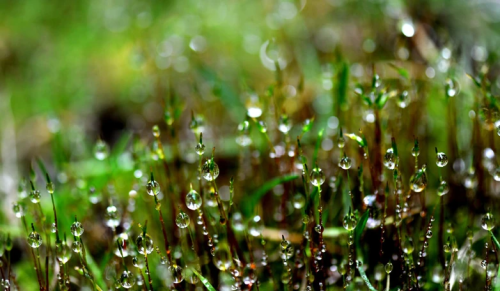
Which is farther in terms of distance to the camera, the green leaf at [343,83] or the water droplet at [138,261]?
the green leaf at [343,83]

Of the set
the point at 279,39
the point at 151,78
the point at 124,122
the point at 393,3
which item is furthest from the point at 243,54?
the point at 393,3

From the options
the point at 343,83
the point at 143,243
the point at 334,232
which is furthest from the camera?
the point at 343,83

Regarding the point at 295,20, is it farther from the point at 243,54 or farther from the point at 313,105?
the point at 313,105

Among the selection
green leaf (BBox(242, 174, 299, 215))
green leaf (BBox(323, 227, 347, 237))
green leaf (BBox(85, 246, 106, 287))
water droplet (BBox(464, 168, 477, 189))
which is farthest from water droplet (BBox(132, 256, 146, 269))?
water droplet (BBox(464, 168, 477, 189))

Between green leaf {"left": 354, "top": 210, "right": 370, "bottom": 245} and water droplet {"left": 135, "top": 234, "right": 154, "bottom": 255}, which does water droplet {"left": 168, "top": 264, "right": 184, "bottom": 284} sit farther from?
green leaf {"left": 354, "top": 210, "right": 370, "bottom": 245}

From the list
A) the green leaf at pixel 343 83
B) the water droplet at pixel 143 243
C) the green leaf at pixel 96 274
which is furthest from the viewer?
the green leaf at pixel 343 83

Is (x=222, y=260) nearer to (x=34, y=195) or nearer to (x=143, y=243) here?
(x=143, y=243)

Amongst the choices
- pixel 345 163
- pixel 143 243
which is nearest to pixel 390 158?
pixel 345 163

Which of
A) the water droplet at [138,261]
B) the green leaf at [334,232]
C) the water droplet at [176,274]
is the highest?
the water droplet at [138,261]

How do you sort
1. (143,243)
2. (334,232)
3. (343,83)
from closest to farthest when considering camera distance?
1. (143,243)
2. (334,232)
3. (343,83)

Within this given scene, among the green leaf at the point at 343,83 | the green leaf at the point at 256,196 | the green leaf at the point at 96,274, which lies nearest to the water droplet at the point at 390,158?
the green leaf at the point at 256,196

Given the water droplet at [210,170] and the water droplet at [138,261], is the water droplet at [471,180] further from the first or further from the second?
the water droplet at [138,261]
